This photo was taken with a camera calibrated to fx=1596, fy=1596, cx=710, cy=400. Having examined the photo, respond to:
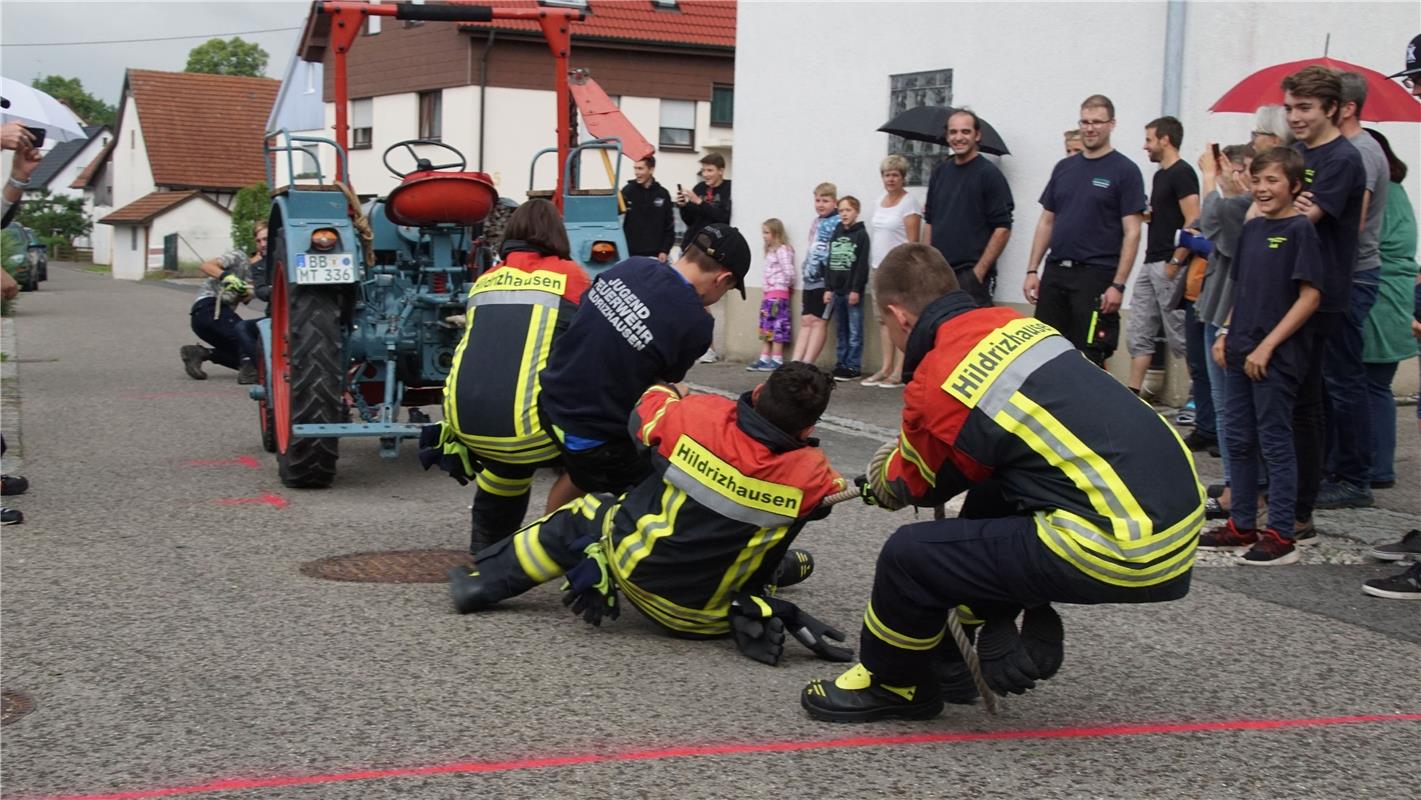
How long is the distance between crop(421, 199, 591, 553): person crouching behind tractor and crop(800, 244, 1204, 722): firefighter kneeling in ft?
6.42

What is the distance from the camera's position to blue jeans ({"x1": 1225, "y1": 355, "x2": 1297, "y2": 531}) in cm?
647

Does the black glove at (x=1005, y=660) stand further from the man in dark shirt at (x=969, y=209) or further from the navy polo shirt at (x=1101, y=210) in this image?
the man in dark shirt at (x=969, y=209)

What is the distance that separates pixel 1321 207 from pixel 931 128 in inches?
232

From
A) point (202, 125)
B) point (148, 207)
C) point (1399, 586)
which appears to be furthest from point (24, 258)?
point (202, 125)

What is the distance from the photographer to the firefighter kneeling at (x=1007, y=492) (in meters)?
3.92

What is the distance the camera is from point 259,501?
776cm

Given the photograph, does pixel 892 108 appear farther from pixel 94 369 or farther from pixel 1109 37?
pixel 94 369

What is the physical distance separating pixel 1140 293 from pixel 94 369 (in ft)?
33.0

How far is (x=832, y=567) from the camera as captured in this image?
21.2ft

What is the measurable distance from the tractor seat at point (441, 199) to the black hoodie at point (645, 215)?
17.4ft

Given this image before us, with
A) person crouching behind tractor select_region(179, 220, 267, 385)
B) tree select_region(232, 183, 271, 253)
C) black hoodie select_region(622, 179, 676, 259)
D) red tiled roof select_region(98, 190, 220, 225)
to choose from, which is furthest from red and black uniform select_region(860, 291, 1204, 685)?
red tiled roof select_region(98, 190, 220, 225)

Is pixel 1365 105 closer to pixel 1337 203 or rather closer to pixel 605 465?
pixel 1337 203

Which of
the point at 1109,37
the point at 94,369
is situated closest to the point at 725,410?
the point at 1109,37

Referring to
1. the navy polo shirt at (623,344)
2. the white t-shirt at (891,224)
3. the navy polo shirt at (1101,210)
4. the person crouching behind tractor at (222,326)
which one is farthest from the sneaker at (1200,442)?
the person crouching behind tractor at (222,326)
